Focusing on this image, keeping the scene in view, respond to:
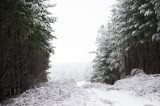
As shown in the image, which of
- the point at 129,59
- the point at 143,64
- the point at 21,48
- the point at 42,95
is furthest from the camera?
the point at 129,59

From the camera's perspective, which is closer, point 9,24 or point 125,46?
point 9,24

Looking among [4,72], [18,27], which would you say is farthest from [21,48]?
[4,72]

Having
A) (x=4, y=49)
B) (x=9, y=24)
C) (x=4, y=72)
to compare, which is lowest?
(x=4, y=72)

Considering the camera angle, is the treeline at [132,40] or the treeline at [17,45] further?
the treeline at [132,40]

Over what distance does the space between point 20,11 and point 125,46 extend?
56.4 feet

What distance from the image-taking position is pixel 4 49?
12234mm

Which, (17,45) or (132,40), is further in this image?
(132,40)

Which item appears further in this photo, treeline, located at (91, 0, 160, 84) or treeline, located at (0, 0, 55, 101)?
treeline, located at (91, 0, 160, 84)

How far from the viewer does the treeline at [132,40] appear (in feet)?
77.6

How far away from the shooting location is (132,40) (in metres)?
28.3

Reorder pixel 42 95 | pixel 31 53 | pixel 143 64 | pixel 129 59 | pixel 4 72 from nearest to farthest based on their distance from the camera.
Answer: pixel 4 72, pixel 42 95, pixel 31 53, pixel 143 64, pixel 129 59

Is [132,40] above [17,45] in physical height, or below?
above

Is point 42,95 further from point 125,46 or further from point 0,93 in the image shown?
point 125,46

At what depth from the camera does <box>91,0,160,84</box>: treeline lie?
23.7m
